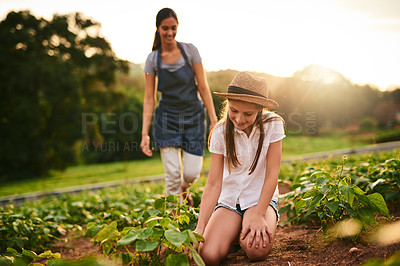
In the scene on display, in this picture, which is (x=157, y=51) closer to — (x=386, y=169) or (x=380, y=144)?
(x=386, y=169)

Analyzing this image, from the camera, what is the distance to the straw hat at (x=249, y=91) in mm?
2420

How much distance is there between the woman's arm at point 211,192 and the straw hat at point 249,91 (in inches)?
21.8

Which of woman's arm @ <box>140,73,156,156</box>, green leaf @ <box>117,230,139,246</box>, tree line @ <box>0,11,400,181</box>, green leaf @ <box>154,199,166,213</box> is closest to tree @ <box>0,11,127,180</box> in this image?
tree line @ <box>0,11,400,181</box>

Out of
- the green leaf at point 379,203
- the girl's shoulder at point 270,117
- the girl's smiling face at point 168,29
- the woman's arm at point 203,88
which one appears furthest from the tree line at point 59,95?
the green leaf at point 379,203

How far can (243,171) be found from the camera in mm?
2791

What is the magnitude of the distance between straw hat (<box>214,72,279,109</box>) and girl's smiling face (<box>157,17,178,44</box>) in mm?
1606

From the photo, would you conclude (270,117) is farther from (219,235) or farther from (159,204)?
(159,204)

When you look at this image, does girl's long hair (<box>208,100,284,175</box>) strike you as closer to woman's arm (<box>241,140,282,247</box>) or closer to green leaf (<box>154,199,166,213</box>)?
woman's arm (<box>241,140,282,247</box>)

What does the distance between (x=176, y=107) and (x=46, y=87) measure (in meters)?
15.5

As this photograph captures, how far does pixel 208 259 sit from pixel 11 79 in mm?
17876

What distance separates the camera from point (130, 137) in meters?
32.0

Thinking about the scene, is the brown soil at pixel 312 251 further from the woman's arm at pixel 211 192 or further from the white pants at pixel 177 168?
the white pants at pixel 177 168

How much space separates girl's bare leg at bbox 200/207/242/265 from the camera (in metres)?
2.43

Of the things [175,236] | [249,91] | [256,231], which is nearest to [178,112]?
[249,91]
